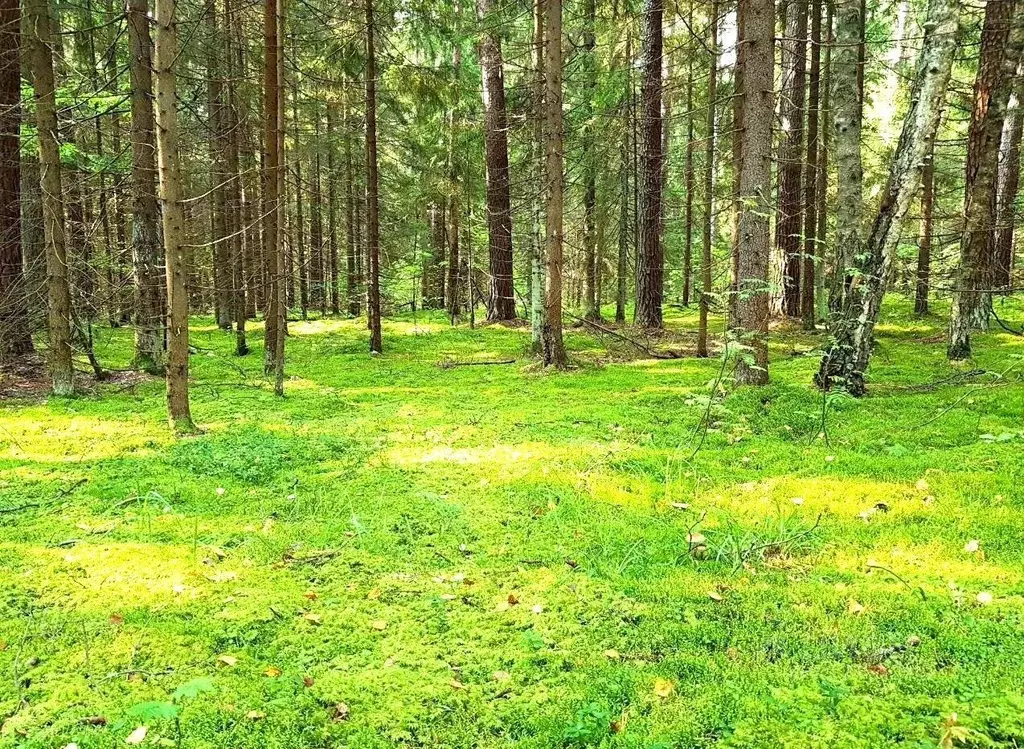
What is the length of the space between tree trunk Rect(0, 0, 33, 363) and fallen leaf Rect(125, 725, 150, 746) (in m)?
9.03

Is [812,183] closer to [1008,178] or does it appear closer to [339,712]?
[1008,178]

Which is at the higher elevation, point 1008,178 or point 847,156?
point 1008,178

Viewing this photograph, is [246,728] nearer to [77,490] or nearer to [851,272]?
[77,490]

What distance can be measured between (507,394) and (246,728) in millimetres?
6297

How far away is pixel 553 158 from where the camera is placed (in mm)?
9320

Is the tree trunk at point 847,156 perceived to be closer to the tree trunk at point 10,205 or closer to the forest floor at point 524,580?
the forest floor at point 524,580

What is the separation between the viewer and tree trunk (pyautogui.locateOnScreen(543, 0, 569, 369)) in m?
9.03

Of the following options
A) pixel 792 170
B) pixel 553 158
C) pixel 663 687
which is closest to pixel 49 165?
pixel 553 158

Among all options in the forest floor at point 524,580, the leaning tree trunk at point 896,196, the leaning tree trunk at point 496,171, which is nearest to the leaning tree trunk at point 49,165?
the forest floor at point 524,580

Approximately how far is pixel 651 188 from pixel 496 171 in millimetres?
3876

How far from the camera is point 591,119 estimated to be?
46.0ft

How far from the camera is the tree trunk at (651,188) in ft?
44.4

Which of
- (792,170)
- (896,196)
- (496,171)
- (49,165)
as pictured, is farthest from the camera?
(496,171)

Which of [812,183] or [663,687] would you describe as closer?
[663,687]
